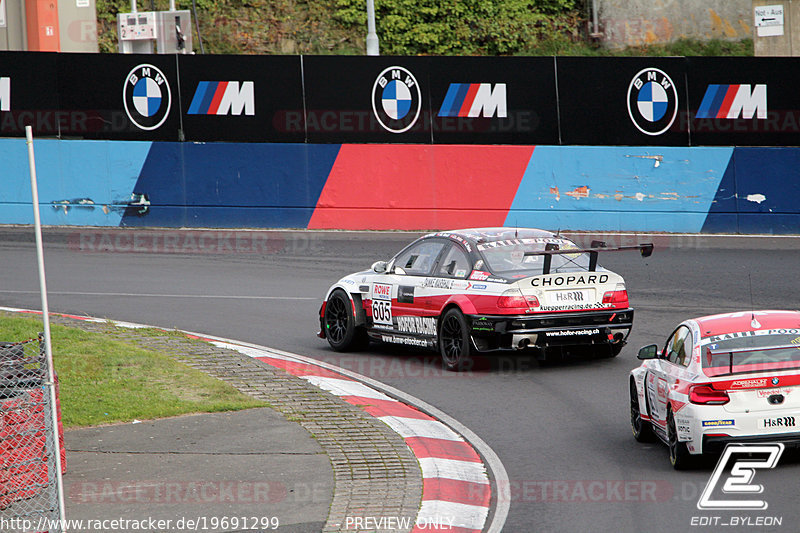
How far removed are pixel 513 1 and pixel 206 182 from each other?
A: 57.1 ft

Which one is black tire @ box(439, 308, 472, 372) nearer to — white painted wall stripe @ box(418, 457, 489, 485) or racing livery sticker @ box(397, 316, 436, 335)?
racing livery sticker @ box(397, 316, 436, 335)

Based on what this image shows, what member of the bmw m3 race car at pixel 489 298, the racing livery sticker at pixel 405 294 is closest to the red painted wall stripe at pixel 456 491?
the bmw m3 race car at pixel 489 298

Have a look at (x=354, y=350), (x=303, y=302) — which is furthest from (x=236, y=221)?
(x=354, y=350)

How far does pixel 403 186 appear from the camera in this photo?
2262 cm

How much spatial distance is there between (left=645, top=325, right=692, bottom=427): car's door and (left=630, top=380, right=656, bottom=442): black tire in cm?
31

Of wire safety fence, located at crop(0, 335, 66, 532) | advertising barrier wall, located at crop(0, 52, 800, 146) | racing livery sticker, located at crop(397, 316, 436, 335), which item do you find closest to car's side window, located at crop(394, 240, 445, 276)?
racing livery sticker, located at crop(397, 316, 436, 335)

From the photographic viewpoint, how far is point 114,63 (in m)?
23.5

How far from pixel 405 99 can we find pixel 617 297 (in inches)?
425

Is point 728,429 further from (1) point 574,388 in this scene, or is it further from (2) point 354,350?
(2) point 354,350

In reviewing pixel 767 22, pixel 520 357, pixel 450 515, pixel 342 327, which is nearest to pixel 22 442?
pixel 450 515

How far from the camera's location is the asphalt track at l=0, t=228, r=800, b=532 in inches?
329

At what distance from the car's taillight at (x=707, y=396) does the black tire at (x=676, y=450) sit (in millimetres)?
356

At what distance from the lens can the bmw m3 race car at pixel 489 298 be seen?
495 inches

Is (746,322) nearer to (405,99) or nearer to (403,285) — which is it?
(403,285)
